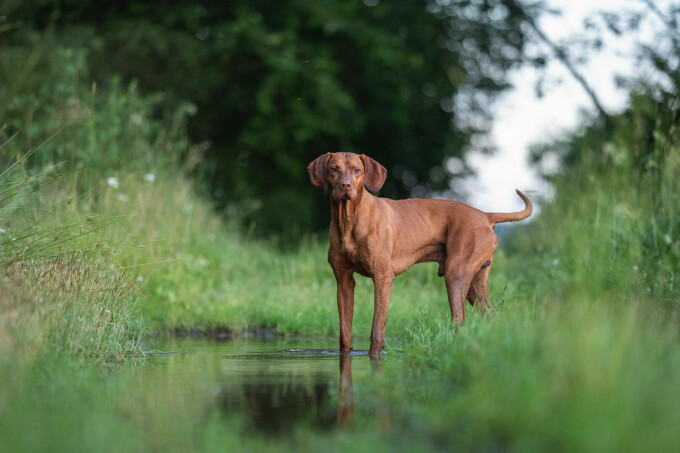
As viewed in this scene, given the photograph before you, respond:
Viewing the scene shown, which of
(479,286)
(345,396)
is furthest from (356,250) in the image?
(345,396)

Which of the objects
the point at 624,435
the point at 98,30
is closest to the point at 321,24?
→ the point at 98,30

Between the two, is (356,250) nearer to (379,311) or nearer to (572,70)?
(379,311)

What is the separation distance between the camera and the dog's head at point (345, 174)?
7.06m

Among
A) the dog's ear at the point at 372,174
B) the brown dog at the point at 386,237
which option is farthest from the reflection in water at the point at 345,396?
the dog's ear at the point at 372,174

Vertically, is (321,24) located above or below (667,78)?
above

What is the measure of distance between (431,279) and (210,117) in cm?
1156

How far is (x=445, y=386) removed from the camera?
4.88 meters

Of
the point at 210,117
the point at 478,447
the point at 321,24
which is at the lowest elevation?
the point at 478,447

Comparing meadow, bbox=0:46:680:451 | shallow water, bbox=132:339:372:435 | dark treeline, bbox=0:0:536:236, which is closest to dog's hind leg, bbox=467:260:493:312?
meadow, bbox=0:46:680:451

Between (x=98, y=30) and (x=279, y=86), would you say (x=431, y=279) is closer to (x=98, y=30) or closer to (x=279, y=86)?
(x=279, y=86)

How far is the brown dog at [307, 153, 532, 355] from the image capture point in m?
7.29

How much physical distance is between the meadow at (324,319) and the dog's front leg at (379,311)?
12.4 inches

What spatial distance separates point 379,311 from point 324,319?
2.42m

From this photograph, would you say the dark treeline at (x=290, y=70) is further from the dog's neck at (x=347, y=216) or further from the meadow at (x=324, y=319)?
the dog's neck at (x=347, y=216)
